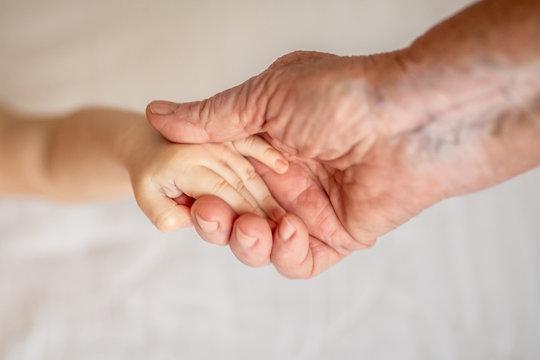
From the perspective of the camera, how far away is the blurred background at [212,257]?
121 cm

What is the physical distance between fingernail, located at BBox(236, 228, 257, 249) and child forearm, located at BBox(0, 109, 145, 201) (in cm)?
35

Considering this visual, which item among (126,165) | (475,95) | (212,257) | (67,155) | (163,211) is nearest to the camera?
(475,95)

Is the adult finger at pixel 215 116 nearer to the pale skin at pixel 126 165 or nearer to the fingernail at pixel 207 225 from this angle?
the pale skin at pixel 126 165

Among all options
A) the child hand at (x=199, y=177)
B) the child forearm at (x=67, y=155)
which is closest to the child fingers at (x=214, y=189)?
the child hand at (x=199, y=177)

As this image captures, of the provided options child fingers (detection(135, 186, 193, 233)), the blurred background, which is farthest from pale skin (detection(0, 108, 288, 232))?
the blurred background

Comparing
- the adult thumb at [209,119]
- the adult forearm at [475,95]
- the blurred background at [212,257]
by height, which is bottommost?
the blurred background at [212,257]

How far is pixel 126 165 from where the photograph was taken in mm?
945

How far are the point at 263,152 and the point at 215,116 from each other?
109 millimetres

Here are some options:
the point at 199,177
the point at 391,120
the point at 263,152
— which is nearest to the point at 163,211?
the point at 199,177

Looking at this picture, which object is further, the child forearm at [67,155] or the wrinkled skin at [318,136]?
the child forearm at [67,155]

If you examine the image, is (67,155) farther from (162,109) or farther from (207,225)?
(207,225)

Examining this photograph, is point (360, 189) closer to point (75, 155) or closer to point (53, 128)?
point (75, 155)

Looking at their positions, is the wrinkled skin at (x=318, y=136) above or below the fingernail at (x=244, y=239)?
above

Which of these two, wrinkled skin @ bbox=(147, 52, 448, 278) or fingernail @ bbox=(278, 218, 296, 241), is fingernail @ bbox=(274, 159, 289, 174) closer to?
wrinkled skin @ bbox=(147, 52, 448, 278)
